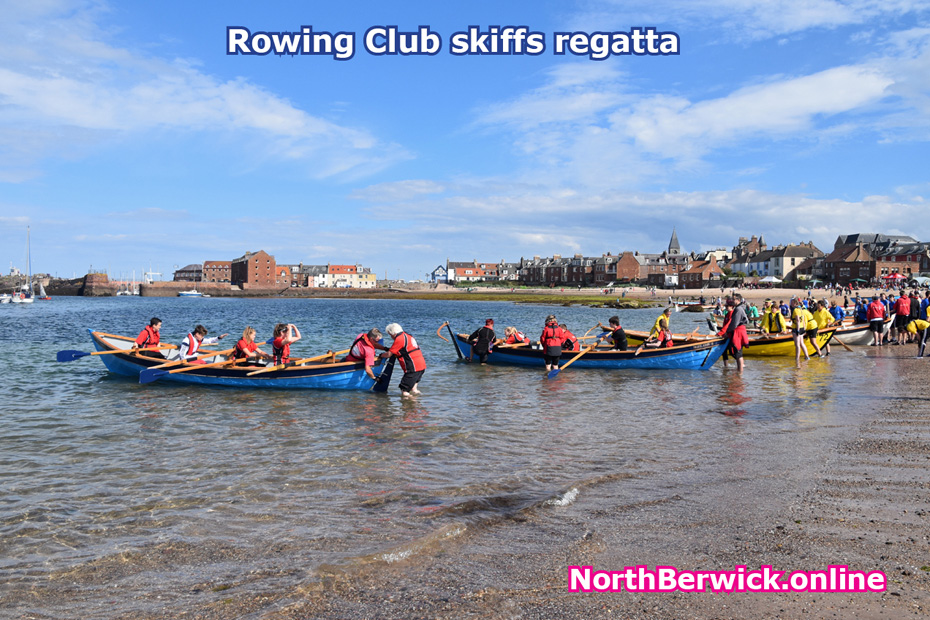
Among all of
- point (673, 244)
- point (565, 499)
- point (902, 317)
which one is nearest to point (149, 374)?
point (565, 499)

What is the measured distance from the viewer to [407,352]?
46.8ft

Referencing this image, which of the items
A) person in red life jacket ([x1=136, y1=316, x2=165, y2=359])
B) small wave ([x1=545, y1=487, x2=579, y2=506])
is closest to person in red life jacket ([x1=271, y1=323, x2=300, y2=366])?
person in red life jacket ([x1=136, y1=316, x2=165, y2=359])

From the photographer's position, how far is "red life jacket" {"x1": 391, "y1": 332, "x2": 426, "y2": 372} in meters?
14.0

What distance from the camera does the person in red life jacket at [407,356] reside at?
550 inches

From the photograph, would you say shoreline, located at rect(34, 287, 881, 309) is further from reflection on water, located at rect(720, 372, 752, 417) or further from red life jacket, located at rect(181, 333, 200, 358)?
red life jacket, located at rect(181, 333, 200, 358)

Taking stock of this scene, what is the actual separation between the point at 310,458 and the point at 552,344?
36.5ft

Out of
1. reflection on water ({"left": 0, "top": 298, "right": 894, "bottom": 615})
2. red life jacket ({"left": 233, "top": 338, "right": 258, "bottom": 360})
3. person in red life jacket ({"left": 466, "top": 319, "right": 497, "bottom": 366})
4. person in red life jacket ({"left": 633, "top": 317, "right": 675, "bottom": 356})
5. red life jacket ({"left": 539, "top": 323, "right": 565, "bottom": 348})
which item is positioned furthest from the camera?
person in red life jacket ({"left": 466, "top": 319, "right": 497, "bottom": 366})

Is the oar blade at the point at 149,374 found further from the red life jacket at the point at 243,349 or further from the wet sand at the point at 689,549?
the wet sand at the point at 689,549

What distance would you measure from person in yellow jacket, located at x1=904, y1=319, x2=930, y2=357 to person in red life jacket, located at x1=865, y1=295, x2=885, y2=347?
1016 mm

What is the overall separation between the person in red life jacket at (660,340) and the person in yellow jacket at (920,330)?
10456mm

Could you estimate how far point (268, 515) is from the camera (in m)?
6.81

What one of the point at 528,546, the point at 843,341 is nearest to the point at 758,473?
the point at 528,546

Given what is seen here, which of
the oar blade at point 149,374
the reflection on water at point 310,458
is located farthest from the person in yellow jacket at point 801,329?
the oar blade at point 149,374

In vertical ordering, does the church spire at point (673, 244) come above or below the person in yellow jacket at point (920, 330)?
above
